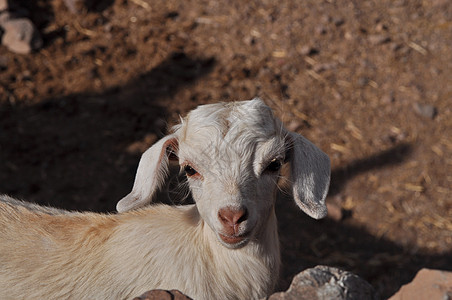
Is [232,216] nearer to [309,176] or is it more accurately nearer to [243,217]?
[243,217]

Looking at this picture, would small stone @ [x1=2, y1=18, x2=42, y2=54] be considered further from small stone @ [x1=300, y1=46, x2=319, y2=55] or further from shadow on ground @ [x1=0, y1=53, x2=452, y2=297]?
small stone @ [x1=300, y1=46, x2=319, y2=55]

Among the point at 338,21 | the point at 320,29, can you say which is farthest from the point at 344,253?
the point at 338,21

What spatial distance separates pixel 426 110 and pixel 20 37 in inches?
181

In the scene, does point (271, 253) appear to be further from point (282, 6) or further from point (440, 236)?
point (282, 6)

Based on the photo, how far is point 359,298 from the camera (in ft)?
6.12

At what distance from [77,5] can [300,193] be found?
4838 millimetres

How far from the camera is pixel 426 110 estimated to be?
5285 millimetres

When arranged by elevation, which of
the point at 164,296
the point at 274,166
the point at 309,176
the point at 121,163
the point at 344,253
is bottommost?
the point at 344,253

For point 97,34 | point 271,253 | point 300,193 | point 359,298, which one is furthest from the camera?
point 97,34

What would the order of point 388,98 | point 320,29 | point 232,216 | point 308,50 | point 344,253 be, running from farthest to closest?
point 320,29 → point 308,50 → point 388,98 → point 344,253 → point 232,216

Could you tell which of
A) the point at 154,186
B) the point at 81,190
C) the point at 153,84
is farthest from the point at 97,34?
the point at 154,186

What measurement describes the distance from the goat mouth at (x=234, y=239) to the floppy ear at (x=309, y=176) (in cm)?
39

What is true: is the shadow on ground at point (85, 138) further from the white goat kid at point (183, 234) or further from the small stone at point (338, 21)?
the white goat kid at point (183, 234)

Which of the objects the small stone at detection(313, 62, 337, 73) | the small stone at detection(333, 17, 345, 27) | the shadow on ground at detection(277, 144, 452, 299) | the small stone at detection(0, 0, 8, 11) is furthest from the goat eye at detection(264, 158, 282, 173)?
the small stone at detection(0, 0, 8, 11)
